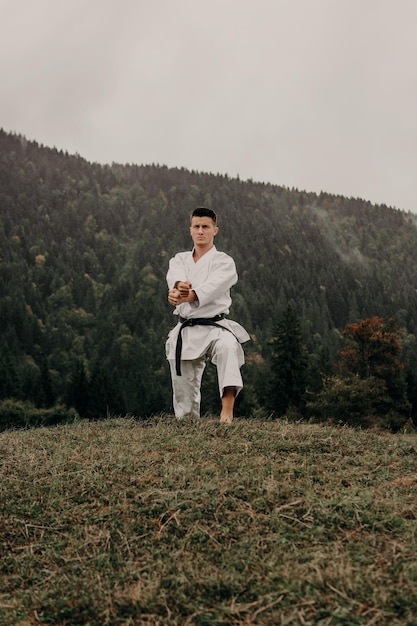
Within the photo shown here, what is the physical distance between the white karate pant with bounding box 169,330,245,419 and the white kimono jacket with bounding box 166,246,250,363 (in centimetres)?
14

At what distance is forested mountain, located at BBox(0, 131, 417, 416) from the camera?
Answer: 79.8 m

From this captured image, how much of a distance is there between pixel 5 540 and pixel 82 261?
15195cm

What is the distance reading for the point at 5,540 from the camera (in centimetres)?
483

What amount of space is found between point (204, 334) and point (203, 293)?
1.61ft

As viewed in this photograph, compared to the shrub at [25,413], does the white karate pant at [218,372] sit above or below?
above

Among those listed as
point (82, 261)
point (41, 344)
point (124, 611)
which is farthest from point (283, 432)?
point (82, 261)

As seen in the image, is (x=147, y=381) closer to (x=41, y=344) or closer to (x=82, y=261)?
(x=41, y=344)

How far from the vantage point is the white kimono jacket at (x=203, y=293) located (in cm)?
800

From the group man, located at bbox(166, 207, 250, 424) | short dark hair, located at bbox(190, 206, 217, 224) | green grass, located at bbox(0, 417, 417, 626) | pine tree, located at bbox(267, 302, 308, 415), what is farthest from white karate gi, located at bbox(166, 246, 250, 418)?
pine tree, located at bbox(267, 302, 308, 415)

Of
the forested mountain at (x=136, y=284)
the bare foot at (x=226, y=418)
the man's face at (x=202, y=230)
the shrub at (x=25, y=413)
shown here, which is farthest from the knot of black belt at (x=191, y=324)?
the shrub at (x=25, y=413)

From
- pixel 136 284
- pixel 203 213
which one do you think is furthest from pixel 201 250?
pixel 136 284

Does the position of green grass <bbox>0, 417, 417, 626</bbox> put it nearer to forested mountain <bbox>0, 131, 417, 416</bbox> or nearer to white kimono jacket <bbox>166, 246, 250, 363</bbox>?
white kimono jacket <bbox>166, 246, 250, 363</bbox>

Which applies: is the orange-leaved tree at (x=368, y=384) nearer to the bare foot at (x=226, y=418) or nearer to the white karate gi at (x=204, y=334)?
the white karate gi at (x=204, y=334)

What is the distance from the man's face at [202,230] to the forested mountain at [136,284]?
131 feet
